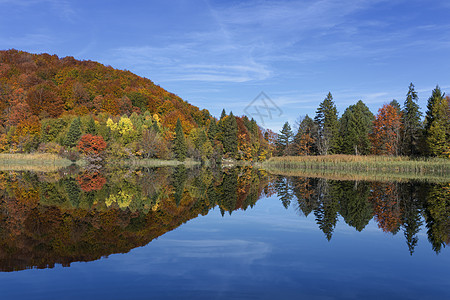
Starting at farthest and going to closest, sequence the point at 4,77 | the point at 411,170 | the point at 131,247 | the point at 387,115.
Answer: the point at 4,77
the point at 387,115
the point at 411,170
the point at 131,247

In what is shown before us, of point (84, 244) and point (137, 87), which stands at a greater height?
point (137, 87)

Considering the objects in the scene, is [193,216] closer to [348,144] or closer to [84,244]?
[84,244]

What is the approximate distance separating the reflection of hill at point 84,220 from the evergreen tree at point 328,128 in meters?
52.8

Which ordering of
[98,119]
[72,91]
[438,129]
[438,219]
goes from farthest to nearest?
[72,91] → [98,119] → [438,129] → [438,219]

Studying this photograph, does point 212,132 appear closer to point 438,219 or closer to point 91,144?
point 91,144

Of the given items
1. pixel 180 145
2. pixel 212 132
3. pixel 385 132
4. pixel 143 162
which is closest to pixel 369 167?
pixel 385 132

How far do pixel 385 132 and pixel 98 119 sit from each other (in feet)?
192

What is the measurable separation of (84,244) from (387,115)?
65.7 meters

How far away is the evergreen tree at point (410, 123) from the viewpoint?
5897 cm

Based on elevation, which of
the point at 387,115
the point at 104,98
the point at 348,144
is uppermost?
the point at 104,98

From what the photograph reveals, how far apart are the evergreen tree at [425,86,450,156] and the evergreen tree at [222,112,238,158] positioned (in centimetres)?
4291

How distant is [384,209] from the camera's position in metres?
14.8

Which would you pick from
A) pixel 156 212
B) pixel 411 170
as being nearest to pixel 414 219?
pixel 156 212

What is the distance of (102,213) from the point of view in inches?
523
